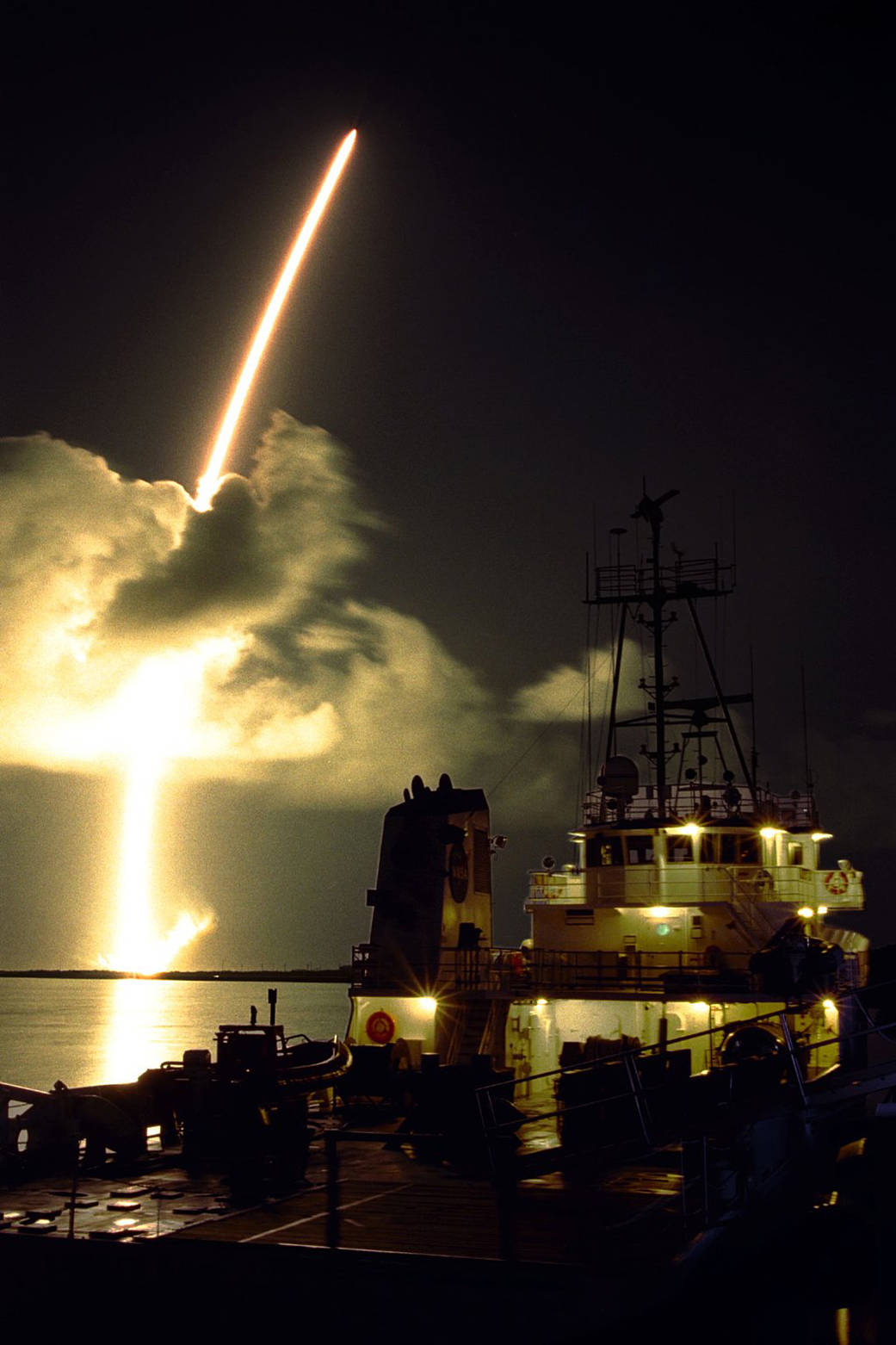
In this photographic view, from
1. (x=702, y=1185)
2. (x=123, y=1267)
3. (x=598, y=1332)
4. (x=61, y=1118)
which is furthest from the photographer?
(x=61, y=1118)

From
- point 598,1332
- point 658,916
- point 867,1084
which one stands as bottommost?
point 598,1332

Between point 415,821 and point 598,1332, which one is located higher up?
point 415,821

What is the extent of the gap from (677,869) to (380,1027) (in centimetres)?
854

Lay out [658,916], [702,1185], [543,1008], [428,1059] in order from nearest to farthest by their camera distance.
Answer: [702,1185] → [428,1059] → [543,1008] → [658,916]

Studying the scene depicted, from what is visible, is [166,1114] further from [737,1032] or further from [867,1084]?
[867,1084]

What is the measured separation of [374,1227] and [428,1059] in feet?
28.8

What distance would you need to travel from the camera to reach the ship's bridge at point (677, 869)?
1294 inches

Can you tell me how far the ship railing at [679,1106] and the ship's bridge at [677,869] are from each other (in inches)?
197

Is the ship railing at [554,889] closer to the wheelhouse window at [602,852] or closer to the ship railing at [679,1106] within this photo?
the wheelhouse window at [602,852]

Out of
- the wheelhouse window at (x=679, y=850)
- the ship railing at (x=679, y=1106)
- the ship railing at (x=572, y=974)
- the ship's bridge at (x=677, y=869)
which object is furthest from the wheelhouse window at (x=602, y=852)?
the ship railing at (x=679, y=1106)

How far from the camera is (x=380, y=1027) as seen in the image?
30.0m

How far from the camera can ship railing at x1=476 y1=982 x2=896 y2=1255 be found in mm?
15188

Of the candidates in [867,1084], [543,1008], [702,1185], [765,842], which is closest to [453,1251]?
[702,1185]

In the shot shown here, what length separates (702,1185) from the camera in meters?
15.3
